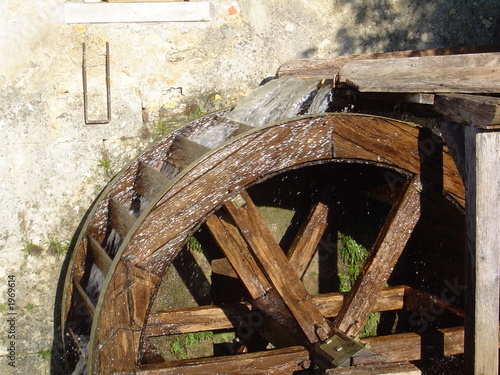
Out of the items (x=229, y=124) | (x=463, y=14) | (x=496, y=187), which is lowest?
(x=496, y=187)

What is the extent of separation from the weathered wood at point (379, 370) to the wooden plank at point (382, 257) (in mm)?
450

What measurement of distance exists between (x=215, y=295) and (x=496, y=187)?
246 centimetres

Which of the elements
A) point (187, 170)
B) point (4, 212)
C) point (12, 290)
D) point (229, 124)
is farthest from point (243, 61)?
point (12, 290)

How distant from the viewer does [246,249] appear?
4.15m

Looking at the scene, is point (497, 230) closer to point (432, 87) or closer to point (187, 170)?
point (432, 87)

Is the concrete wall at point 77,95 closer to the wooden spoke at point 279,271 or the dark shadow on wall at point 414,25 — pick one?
the dark shadow on wall at point 414,25

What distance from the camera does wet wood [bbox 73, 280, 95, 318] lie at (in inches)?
151

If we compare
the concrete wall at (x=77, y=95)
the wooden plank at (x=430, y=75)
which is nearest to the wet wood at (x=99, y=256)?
the concrete wall at (x=77, y=95)

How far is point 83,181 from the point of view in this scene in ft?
16.0

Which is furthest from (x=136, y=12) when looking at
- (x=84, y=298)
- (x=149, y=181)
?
(x=84, y=298)

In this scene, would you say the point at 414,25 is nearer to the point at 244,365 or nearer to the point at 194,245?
the point at 194,245

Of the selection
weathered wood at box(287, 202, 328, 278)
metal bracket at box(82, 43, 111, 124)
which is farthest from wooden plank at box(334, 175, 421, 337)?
metal bracket at box(82, 43, 111, 124)

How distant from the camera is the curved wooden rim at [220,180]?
356 centimetres

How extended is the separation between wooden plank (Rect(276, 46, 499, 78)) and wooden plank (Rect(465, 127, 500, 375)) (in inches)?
57.2
